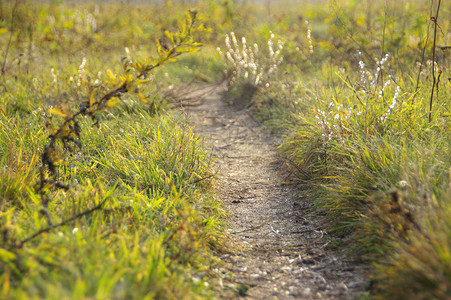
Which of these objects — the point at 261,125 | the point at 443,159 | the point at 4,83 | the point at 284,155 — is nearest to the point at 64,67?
the point at 4,83

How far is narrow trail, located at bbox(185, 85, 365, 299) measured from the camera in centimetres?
226

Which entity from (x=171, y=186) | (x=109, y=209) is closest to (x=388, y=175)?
(x=171, y=186)

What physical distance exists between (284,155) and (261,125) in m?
1.39

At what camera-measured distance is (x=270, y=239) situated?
2885mm

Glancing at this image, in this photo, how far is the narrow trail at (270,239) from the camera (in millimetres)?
2256

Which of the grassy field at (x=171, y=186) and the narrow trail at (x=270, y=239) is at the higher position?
the grassy field at (x=171, y=186)

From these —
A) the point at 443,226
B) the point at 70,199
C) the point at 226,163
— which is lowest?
the point at 226,163

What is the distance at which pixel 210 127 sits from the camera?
223 inches

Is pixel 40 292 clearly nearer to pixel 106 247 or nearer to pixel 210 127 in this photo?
pixel 106 247

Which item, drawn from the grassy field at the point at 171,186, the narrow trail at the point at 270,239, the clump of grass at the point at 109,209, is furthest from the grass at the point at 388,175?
the clump of grass at the point at 109,209

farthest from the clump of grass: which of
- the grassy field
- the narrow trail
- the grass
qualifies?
the grass

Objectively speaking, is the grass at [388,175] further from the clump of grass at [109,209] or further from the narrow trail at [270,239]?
the clump of grass at [109,209]

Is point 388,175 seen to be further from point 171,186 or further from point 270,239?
point 171,186

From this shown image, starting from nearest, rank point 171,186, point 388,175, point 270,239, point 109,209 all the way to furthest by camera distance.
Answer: point 109,209 < point 388,175 < point 270,239 < point 171,186
